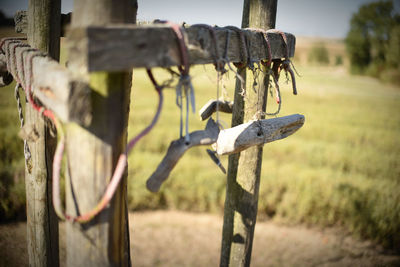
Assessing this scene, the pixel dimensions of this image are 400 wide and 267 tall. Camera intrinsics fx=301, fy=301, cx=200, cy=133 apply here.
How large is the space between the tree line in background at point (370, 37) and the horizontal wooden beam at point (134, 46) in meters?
30.2

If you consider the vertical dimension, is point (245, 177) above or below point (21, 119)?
below

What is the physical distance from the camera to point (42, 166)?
1.83 metres

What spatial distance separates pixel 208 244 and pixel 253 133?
2.99 m

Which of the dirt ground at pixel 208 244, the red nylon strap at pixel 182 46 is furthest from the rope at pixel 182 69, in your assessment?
the dirt ground at pixel 208 244

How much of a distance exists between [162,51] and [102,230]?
632 millimetres

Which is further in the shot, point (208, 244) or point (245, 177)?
point (208, 244)

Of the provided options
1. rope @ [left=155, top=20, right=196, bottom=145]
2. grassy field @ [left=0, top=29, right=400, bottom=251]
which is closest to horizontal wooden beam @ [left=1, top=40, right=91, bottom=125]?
rope @ [left=155, top=20, right=196, bottom=145]

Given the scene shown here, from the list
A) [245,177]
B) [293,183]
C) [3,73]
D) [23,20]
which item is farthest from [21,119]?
[293,183]

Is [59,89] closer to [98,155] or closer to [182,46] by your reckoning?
[98,155]

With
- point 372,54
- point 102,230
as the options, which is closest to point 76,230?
point 102,230

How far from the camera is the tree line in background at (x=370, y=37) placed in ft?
91.4

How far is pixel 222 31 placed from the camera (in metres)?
1.19

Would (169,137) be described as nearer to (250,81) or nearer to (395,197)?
(395,197)

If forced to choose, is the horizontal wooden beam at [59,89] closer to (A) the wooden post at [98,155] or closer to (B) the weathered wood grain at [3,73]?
(A) the wooden post at [98,155]
